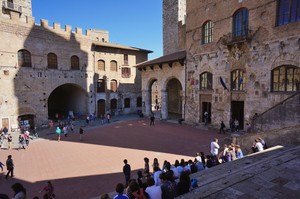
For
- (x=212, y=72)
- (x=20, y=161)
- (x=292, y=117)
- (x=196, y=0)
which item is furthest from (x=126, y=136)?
(x=196, y=0)

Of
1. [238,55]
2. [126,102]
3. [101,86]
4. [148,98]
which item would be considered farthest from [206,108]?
[101,86]

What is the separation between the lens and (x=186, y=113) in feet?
74.8

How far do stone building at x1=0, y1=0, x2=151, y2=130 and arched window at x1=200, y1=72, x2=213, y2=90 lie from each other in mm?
14893

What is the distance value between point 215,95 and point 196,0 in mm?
10724

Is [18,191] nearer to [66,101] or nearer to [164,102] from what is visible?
[164,102]

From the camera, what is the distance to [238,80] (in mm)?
17344

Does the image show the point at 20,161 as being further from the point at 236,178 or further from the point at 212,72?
the point at 212,72

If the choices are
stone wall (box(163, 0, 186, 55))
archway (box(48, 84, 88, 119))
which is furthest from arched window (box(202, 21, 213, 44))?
archway (box(48, 84, 88, 119))

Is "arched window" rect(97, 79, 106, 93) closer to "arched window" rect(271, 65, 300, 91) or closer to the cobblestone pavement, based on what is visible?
the cobblestone pavement

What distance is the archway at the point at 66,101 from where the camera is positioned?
2867cm

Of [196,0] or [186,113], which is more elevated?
[196,0]

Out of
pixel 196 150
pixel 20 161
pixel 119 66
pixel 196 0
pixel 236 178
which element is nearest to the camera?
pixel 236 178

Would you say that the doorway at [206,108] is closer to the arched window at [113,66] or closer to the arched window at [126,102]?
the arched window at [126,102]

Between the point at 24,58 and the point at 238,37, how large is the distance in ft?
73.6
